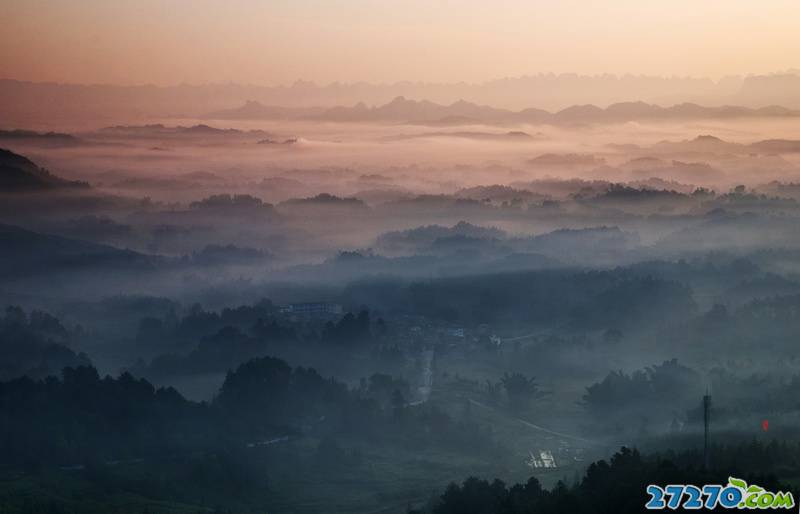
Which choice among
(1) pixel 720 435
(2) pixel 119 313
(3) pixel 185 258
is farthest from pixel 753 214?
(1) pixel 720 435

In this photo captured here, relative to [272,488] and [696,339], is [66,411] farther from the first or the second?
[696,339]

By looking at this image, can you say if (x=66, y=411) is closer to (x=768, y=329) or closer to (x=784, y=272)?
(x=768, y=329)

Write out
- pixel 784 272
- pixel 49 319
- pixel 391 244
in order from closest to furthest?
pixel 49 319 < pixel 784 272 < pixel 391 244

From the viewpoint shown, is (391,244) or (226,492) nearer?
(226,492)

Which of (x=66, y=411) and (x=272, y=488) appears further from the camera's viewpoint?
(x=66, y=411)

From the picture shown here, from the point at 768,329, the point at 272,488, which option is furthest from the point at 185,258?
the point at 272,488

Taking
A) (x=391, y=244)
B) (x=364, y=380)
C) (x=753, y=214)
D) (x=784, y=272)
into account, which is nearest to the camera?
(x=364, y=380)
